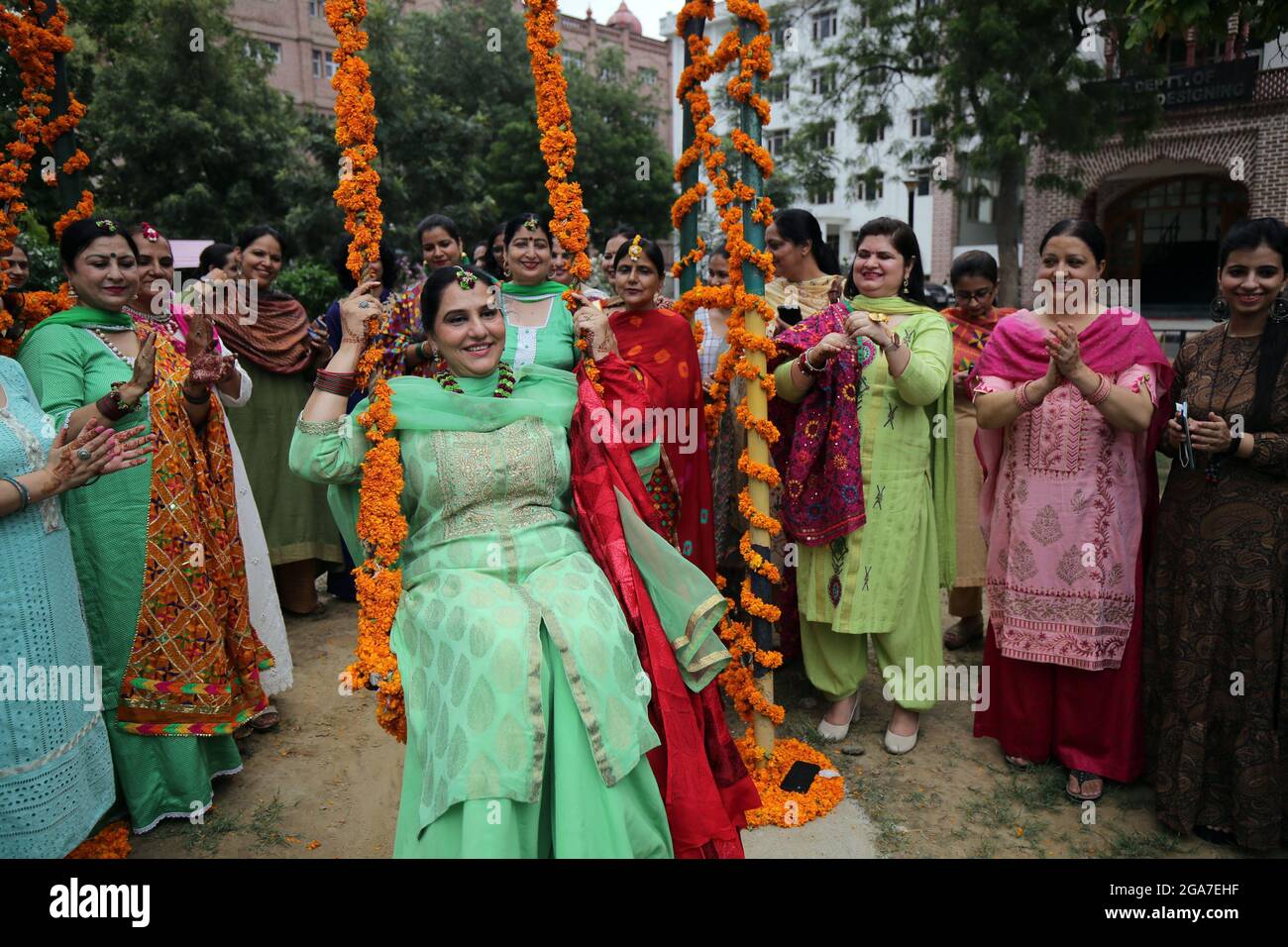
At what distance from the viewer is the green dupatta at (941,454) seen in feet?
13.3

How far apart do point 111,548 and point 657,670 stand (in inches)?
88.7

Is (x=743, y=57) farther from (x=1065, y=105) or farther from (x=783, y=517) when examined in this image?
(x=1065, y=105)

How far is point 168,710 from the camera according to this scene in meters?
3.51

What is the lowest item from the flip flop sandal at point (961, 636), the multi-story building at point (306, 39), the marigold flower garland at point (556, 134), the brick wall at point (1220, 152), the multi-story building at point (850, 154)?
the flip flop sandal at point (961, 636)

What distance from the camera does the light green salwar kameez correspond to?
13.0ft

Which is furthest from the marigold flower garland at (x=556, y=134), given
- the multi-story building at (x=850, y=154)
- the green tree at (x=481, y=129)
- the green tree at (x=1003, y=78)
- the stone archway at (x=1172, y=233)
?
the stone archway at (x=1172, y=233)

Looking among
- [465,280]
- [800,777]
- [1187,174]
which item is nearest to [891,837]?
[800,777]

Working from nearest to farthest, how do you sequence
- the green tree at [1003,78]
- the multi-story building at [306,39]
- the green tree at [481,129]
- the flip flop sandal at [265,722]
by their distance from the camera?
the flip flop sandal at [265,722] < the green tree at [1003,78] < the green tree at [481,129] < the multi-story building at [306,39]

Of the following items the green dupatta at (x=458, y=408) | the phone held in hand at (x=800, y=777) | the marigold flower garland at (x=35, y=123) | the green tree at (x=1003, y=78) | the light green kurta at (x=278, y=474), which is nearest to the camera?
the green dupatta at (x=458, y=408)

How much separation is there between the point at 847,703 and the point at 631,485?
199cm

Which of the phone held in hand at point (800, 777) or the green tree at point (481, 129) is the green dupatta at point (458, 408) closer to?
the phone held in hand at point (800, 777)

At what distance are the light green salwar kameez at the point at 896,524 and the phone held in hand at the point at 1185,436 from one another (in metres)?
0.92

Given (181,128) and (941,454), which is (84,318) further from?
(181,128)
